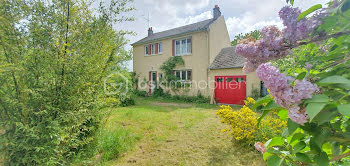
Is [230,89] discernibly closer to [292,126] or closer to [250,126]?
[250,126]

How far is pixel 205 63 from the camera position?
11.8 m

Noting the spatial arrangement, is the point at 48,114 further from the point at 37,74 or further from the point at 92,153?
the point at 92,153

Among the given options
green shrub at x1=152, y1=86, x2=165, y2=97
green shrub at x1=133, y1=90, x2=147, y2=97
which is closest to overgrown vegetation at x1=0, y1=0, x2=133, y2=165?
green shrub at x1=152, y1=86, x2=165, y2=97

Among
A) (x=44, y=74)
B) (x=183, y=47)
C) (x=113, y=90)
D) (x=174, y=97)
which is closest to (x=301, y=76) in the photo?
(x=44, y=74)

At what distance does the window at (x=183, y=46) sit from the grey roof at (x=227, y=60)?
7.63ft

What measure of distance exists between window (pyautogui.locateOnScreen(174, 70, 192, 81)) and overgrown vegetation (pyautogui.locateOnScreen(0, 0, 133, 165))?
1040 cm

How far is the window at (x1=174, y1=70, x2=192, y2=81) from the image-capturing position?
12.7 metres

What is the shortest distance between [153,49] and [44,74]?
13.3 meters

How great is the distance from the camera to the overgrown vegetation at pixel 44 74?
74.3 inches

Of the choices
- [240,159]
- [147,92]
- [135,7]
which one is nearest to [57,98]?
[135,7]

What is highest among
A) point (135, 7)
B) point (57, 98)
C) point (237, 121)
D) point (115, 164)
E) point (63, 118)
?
point (135, 7)

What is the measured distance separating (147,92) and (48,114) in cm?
1320

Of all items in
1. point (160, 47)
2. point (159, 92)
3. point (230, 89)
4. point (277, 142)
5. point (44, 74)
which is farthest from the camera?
point (160, 47)

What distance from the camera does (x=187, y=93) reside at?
497 inches
